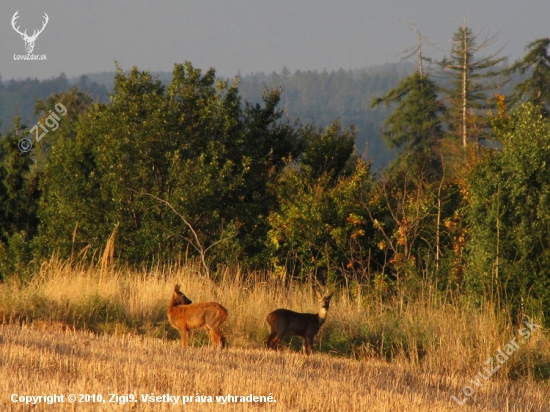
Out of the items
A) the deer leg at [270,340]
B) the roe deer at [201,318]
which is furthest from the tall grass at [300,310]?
the roe deer at [201,318]

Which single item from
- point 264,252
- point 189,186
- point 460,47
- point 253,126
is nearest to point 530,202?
point 264,252

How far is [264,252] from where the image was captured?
20.8 metres

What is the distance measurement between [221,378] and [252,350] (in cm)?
257

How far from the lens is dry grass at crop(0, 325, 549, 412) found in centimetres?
705

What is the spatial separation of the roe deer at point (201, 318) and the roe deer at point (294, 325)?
65 cm

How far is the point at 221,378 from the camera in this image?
7785 millimetres

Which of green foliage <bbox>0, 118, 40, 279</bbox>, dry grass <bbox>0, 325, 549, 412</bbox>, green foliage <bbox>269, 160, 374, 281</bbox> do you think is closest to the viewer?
dry grass <bbox>0, 325, 549, 412</bbox>

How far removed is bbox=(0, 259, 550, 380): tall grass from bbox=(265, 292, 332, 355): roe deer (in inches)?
19.7

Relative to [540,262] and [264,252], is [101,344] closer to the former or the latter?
[540,262]

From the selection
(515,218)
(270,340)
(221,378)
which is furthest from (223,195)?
(221,378)

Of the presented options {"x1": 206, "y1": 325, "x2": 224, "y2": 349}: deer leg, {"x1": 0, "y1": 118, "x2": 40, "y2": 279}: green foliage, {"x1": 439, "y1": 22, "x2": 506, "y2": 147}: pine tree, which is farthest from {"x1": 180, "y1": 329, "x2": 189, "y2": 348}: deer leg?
{"x1": 439, "y1": 22, "x2": 506, "y2": 147}: pine tree
